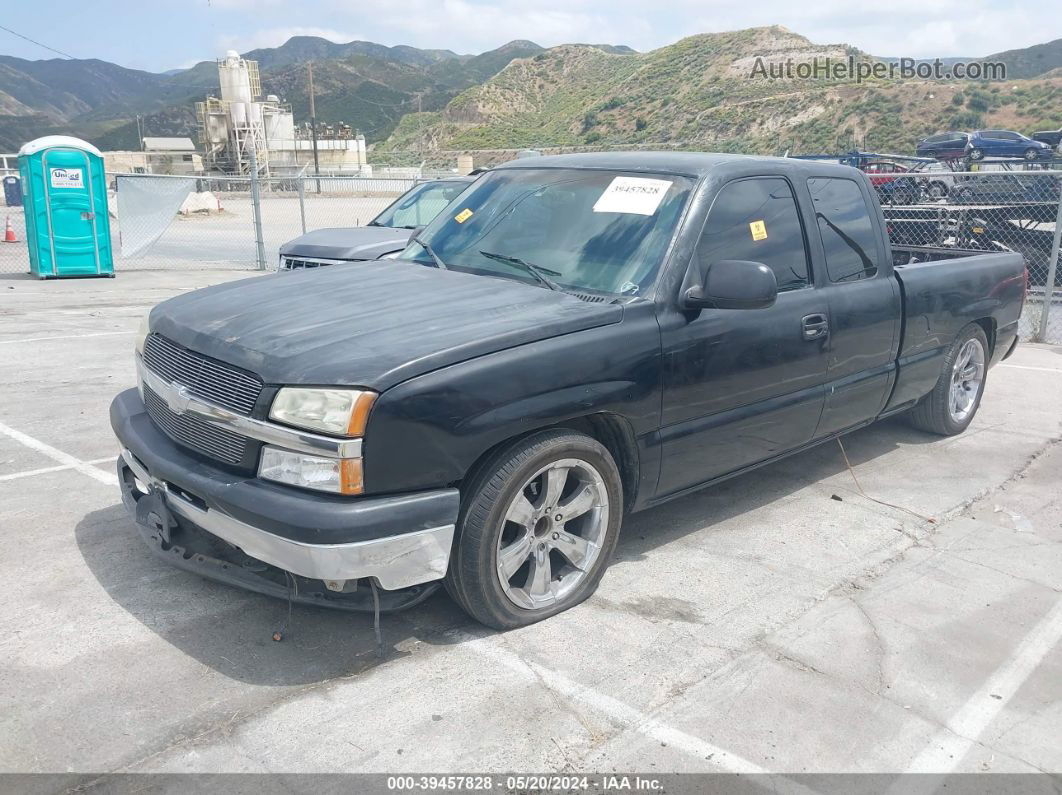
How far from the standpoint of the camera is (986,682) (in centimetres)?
344

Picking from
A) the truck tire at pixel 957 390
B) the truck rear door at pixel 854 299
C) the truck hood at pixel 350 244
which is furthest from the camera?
the truck hood at pixel 350 244

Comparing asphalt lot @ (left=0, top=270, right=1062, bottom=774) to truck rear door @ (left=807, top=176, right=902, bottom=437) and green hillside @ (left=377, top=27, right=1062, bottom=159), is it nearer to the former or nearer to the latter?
truck rear door @ (left=807, top=176, right=902, bottom=437)

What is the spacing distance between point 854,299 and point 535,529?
2.37 meters

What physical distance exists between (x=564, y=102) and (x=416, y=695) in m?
104

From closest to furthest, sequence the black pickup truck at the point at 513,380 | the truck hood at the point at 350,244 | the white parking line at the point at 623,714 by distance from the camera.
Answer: the white parking line at the point at 623,714
the black pickup truck at the point at 513,380
the truck hood at the point at 350,244

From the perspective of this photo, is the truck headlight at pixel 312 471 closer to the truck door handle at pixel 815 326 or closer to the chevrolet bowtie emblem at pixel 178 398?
the chevrolet bowtie emblem at pixel 178 398

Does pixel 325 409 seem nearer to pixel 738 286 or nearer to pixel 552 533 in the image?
pixel 552 533

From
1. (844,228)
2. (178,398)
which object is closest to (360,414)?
(178,398)

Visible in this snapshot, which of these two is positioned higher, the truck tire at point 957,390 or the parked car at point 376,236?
the parked car at point 376,236

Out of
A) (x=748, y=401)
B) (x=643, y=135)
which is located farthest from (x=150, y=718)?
(x=643, y=135)

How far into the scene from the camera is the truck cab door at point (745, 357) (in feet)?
Result: 13.2

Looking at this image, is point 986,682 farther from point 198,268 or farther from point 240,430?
point 198,268

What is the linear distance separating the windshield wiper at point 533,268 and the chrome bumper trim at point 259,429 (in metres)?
1.34

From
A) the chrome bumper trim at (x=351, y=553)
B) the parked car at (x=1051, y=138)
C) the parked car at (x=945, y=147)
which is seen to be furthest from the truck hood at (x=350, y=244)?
the parked car at (x=1051, y=138)
